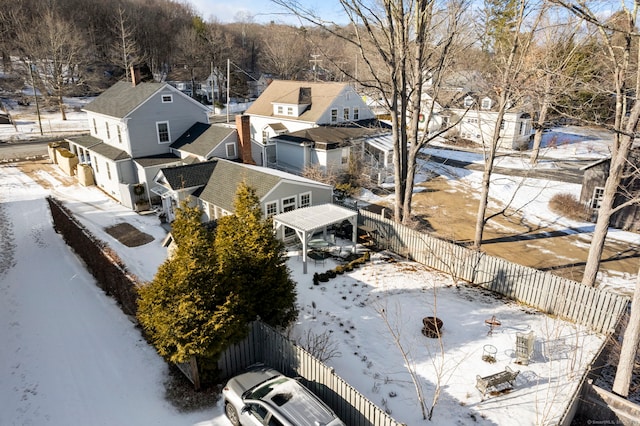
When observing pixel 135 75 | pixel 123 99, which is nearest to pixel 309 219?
pixel 123 99

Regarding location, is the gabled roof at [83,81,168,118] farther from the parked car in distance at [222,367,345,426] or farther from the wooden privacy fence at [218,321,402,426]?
the parked car in distance at [222,367,345,426]

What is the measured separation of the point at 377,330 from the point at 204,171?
51.0 feet

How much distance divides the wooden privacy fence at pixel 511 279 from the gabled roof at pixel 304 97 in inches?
848

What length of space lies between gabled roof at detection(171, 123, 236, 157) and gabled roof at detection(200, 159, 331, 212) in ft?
12.7

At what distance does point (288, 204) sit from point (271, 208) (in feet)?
3.56

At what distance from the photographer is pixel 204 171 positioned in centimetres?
2428

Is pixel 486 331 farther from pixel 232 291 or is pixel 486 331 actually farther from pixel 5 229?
pixel 5 229

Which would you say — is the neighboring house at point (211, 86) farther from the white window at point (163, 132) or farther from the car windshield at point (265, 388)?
the car windshield at point (265, 388)

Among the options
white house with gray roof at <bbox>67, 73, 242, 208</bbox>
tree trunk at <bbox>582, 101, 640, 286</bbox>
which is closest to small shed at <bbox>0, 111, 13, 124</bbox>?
white house with gray roof at <bbox>67, 73, 242, 208</bbox>

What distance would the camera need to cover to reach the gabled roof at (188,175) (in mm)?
23344

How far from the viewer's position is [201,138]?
29000 millimetres

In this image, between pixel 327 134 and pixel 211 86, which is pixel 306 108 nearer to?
pixel 327 134

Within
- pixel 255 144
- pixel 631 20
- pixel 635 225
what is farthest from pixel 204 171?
pixel 635 225

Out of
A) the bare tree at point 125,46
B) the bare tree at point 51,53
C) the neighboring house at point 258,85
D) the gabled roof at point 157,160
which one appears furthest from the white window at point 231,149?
the neighboring house at point 258,85
